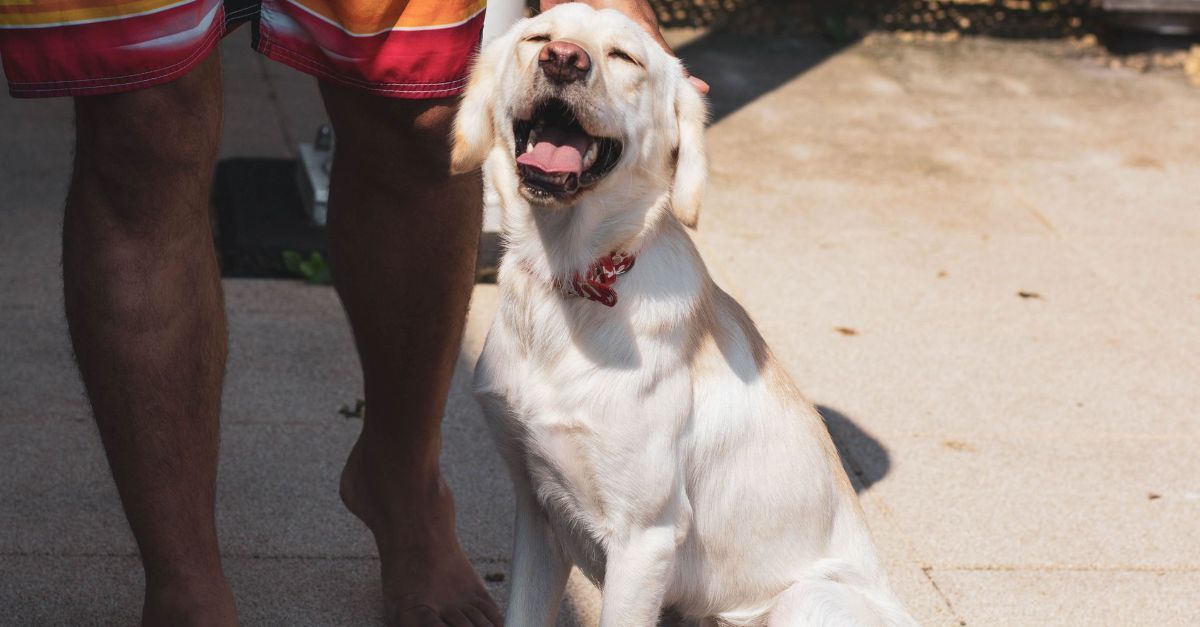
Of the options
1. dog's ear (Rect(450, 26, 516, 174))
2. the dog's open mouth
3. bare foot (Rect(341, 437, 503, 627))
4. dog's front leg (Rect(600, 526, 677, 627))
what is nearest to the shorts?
dog's ear (Rect(450, 26, 516, 174))

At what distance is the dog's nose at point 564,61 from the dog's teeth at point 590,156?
0.46 ft

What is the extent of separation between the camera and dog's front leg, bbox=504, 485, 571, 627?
264 cm

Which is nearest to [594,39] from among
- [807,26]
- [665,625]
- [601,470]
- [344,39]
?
[344,39]

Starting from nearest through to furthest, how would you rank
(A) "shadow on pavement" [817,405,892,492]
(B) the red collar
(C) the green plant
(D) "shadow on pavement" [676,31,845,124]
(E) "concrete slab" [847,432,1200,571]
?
(B) the red collar, (E) "concrete slab" [847,432,1200,571], (A) "shadow on pavement" [817,405,892,492], (C) the green plant, (D) "shadow on pavement" [676,31,845,124]

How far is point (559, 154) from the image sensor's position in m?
2.34

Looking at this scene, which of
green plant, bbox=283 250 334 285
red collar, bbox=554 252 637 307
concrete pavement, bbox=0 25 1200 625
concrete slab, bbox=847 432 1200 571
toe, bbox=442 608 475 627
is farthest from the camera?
green plant, bbox=283 250 334 285

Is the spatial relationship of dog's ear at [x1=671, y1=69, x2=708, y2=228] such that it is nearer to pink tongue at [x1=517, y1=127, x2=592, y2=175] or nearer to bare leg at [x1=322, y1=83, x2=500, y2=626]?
pink tongue at [x1=517, y1=127, x2=592, y2=175]

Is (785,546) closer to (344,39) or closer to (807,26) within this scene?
(344,39)

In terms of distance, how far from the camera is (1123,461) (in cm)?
383

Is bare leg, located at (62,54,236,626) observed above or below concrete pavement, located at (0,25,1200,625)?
above

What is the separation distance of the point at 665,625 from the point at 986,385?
167 centimetres

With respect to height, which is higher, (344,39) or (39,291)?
(344,39)

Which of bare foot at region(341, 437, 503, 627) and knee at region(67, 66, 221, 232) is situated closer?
knee at region(67, 66, 221, 232)

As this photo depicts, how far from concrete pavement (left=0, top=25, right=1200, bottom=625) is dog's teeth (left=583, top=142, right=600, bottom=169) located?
1073 millimetres
